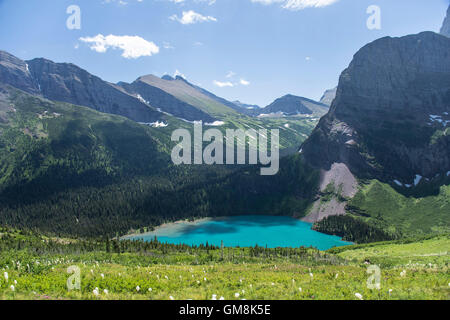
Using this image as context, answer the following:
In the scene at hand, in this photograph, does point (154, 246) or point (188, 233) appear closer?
point (154, 246)

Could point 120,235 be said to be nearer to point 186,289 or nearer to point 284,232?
point 284,232

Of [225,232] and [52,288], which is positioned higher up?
[52,288]

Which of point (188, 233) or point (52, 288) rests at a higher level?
point (52, 288)

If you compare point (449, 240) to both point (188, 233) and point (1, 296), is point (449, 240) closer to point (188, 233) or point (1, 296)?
point (1, 296)

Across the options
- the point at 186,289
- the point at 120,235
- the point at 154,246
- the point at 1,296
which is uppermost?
the point at 1,296
